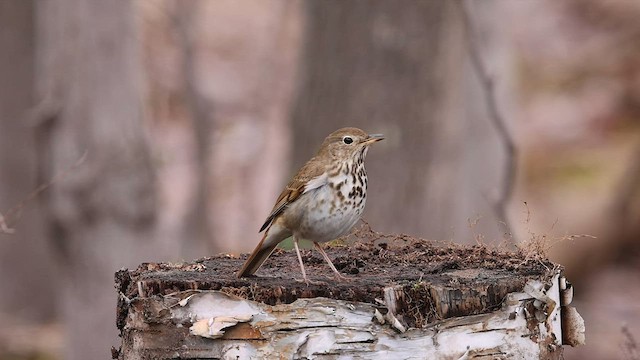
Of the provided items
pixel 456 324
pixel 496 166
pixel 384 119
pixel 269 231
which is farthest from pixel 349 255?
pixel 496 166

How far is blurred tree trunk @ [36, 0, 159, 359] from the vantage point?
8.13 m

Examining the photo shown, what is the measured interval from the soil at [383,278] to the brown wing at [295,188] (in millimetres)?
249

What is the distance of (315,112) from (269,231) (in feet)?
13.9

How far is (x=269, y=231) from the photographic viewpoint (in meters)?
4.52

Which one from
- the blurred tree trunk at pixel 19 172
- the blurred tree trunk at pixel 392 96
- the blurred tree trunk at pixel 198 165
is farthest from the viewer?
the blurred tree trunk at pixel 19 172

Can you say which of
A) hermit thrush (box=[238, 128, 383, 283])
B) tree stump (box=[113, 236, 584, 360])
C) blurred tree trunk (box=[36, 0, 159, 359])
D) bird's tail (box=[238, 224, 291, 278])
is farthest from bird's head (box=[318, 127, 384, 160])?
blurred tree trunk (box=[36, 0, 159, 359])

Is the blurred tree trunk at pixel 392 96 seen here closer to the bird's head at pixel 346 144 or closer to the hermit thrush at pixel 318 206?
the bird's head at pixel 346 144

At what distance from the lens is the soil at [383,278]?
3928mm

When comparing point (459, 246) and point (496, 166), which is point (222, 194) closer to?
point (496, 166)

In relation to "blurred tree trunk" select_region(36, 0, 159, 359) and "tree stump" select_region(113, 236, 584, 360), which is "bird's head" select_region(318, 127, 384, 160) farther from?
"blurred tree trunk" select_region(36, 0, 159, 359)

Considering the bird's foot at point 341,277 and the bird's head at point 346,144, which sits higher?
the bird's head at point 346,144

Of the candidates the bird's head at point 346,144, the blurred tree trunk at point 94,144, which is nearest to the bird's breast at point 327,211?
the bird's head at point 346,144

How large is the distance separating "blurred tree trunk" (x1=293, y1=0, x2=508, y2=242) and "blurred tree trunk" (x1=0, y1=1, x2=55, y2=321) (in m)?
4.66

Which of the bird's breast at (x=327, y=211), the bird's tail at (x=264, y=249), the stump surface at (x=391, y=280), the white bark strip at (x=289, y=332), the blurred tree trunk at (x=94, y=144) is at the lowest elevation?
the white bark strip at (x=289, y=332)
